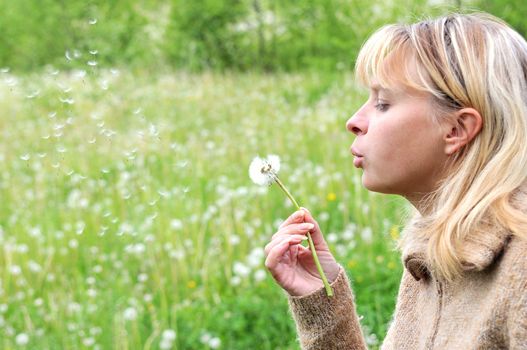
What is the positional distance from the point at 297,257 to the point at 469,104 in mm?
509

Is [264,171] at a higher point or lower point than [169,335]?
higher

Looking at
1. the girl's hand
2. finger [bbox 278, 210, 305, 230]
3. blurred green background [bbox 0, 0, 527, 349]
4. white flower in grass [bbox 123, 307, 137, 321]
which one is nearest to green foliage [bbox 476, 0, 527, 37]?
blurred green background [bbox 0, 0, 527, 349]

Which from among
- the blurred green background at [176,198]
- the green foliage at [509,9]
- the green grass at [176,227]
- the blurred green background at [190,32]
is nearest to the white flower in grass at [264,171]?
the blurred green background at [176,198]

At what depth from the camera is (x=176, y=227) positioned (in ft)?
13.5

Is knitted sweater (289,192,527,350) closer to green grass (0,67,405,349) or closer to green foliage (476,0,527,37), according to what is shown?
green grass (0,67,405,349)

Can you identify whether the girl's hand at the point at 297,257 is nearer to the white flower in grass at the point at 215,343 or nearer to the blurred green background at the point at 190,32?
the white flower in grass at the point at 215,343

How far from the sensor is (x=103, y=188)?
5.16 meters

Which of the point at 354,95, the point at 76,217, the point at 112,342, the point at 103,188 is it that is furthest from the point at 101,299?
the point at 354,95

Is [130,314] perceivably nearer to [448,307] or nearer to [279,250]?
[279,250]

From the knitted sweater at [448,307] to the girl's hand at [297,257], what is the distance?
0.03 metres

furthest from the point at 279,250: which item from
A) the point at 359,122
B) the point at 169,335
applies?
the point at 169,335

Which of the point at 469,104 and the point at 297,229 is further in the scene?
the point at 297,229

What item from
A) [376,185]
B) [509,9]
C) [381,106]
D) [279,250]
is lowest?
[509,9]

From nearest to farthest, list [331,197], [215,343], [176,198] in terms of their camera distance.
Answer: [215,343] < [331,197] < [176,198]
